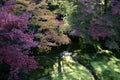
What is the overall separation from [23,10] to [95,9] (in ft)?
7.20

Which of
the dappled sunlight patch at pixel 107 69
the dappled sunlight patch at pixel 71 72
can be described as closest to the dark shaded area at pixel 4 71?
the dappled sunlight patch at pixel 71 72

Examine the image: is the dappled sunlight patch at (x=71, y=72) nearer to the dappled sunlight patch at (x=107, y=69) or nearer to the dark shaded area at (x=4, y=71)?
the dappled sunlight patch at (x=107, y=69)

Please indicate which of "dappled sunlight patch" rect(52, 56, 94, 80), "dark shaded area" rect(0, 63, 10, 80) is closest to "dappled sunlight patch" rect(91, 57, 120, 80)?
"dappled sunlight patch" rect(52, 56, 94, 80)

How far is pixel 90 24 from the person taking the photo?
6.93 meters

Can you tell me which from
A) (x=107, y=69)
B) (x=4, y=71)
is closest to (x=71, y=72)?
(x=107, y=69)

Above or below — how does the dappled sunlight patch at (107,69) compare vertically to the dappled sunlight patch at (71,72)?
below

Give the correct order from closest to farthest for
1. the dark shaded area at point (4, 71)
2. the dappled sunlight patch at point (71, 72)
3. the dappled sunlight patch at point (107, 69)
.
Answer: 1. the dark shaded area at point (4, 71)
2. the dappled sunlight patch at point (71, 72)
3. the dappled sunlight patch at point (107, 69)

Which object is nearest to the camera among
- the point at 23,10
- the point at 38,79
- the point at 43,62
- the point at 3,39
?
the point at 3,39

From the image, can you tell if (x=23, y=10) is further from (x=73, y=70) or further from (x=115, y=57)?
(x=115, y=57)

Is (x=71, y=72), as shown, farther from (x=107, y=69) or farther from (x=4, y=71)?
(x=4, y=71)

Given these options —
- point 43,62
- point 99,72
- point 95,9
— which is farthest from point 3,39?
point 95,9

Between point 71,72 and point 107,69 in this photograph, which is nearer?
point 71,72

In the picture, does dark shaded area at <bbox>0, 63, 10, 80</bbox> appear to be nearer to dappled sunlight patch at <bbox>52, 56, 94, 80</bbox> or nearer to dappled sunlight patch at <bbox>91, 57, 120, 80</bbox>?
dappled sunlight patch at <bbox>52, 56, 94, 80</bbox>

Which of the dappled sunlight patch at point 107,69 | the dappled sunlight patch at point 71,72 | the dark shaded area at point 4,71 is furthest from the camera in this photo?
the dappled sunlight patch at point 107,69
